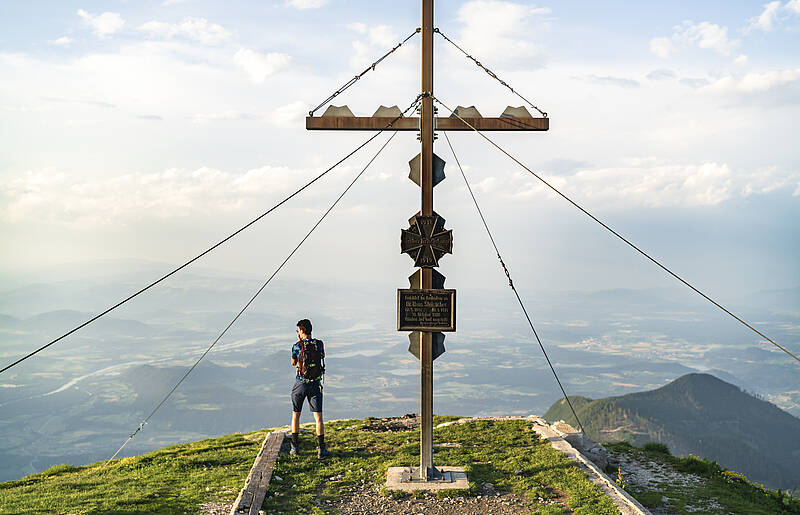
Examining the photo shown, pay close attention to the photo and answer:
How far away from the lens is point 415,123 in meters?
10.5

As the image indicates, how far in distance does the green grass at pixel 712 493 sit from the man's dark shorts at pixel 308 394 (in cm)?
598

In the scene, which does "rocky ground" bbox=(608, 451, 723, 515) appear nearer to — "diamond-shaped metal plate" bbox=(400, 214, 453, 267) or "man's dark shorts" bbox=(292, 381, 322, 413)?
"diamond-shaped metal plate" bbox=(400, 214, 453, 267)

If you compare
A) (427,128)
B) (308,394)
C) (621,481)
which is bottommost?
(621,481)

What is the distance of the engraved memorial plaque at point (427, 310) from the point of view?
10398 mm

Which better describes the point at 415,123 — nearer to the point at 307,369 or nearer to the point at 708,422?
the point at 307,369

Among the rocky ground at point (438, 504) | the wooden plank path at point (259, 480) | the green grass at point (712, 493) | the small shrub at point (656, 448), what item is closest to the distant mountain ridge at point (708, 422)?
the small shrub at point (656, 448)

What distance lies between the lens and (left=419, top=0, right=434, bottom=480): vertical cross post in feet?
33.7

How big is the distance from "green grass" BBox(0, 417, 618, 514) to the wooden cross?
1.37 meters

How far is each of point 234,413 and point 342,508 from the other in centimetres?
11793

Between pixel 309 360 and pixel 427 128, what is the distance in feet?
15.7

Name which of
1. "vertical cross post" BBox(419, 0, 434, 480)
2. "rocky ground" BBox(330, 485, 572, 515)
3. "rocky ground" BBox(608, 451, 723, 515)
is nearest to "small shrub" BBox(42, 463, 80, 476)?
"rocky ground" BBox(330, 485, 572, 515)

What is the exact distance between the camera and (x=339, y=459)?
39.7ft

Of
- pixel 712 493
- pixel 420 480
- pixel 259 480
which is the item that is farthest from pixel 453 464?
pixel 712 493

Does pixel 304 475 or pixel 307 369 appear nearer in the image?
pixel 304 475
